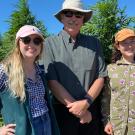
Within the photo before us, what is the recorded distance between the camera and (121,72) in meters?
4.85

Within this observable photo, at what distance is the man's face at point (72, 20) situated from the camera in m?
4.63

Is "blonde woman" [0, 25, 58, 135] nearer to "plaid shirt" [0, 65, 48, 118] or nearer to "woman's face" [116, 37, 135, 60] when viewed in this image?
"plaid shirt" [0, 65, 48, 118]

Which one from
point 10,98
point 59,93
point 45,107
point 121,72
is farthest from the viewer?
point 121,72

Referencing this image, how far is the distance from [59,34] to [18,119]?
4.50 ft

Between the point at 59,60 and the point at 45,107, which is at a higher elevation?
the point at 59,60

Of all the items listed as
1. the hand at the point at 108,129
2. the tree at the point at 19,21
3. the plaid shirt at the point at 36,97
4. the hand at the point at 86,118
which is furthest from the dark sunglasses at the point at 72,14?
the tree at the point at 19,21

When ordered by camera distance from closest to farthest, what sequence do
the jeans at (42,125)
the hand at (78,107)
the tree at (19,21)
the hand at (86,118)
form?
the jeans at (42,125) < the hand at (78,107) < the hand at (86,118) < the tree at (19,21)

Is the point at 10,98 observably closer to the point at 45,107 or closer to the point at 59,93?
the point at 45,107

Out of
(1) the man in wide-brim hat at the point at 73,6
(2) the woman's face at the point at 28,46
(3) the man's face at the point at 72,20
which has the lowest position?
(2) the woman's face at the point at 28,46

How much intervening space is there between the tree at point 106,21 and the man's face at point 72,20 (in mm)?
4760

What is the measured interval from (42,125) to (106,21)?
19.7 feet

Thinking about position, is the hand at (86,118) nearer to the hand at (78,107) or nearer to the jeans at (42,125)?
the hand at (78,107)

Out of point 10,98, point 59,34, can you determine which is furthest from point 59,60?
point 10,98

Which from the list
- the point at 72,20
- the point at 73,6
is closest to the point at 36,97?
the point at 72,20
